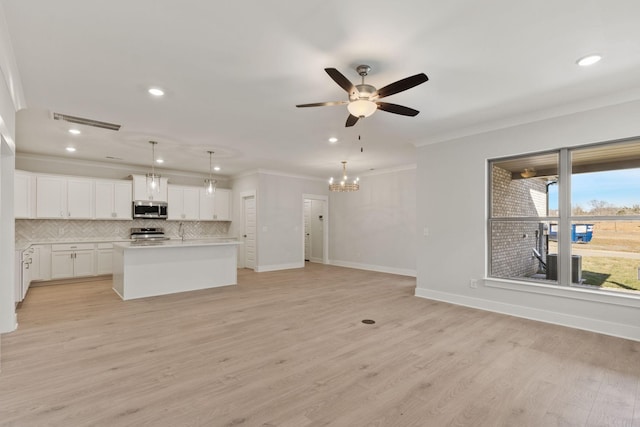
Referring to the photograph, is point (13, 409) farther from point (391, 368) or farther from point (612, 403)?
point (612, 403)

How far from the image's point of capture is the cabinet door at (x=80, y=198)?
674 centimetres

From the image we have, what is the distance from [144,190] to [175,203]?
0.82 meters

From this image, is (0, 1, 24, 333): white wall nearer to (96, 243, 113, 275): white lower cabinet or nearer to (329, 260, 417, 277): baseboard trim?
(96, 243, 113, 275): white lower cabinet

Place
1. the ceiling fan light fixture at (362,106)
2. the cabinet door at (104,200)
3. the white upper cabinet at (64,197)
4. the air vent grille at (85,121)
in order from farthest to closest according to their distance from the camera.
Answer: the cabinet door at (104,200) < the white upper cabinet at (64,197) < the air vent grille at (85,121) < the ceiling fan light fixture at (362,106)

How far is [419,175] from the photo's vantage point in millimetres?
5340

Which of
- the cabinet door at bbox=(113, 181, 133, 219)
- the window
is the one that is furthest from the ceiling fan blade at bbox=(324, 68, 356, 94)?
the cabinet door at bbox=(113, 181, 133, 219)

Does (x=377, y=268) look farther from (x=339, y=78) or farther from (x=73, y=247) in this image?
(x=73, y=247)

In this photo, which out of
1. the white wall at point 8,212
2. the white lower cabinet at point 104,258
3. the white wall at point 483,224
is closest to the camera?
the white wall at point 8,212

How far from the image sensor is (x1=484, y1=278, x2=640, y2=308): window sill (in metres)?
3.42

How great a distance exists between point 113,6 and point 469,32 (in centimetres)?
256

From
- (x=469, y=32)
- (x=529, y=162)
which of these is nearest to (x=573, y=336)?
(x=529, y=162)

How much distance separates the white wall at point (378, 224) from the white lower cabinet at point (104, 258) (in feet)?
18.9

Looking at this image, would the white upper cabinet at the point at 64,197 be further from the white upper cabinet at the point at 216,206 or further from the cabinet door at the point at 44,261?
the white upper cabinet at the point at 216,206

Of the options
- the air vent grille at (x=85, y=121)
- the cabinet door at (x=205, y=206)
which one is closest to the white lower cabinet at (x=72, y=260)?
the cabinet door at (x=205, y=206)
